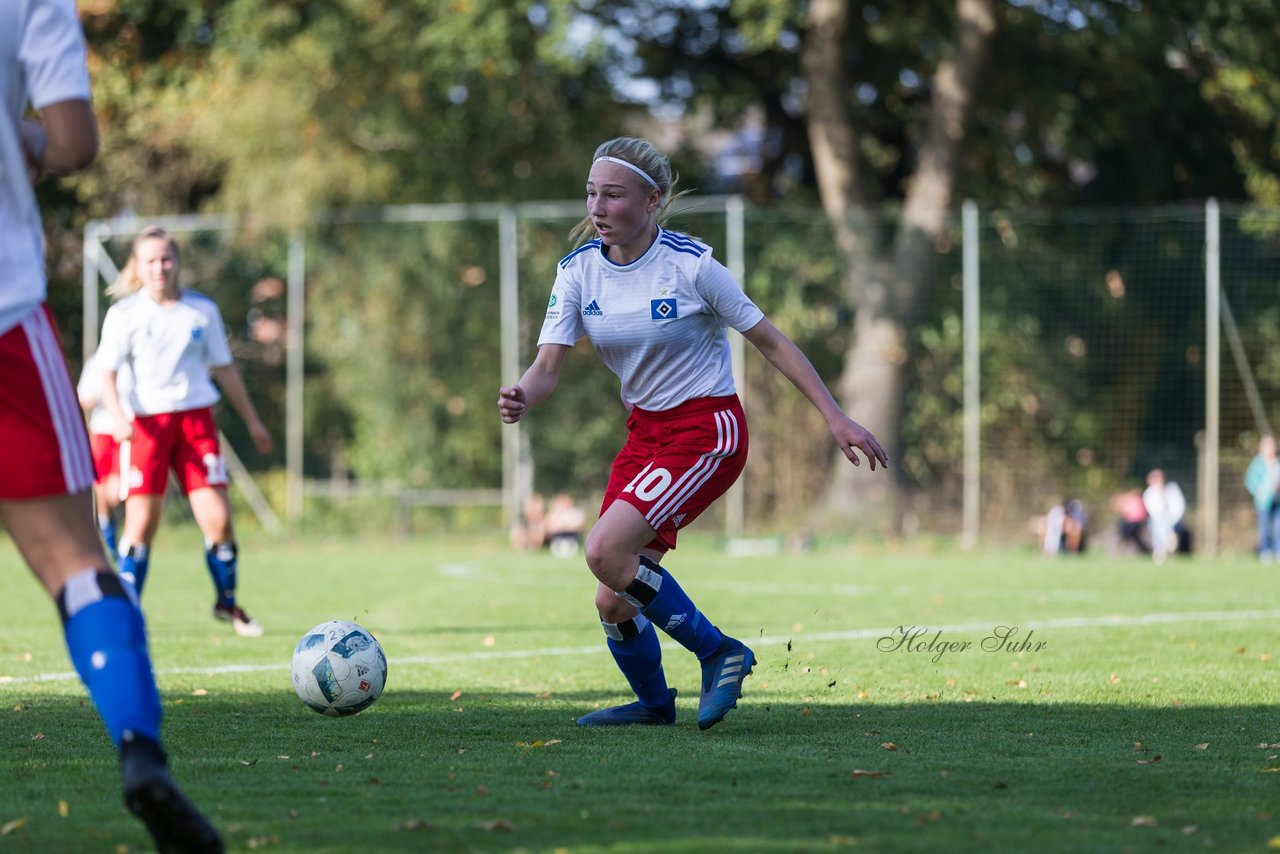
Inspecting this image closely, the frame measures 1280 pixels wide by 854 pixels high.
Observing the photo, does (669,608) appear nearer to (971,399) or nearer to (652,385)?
(652,385)

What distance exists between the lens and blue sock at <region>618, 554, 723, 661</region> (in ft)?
18.6

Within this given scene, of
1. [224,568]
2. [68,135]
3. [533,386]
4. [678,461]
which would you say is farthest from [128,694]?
[224,568]

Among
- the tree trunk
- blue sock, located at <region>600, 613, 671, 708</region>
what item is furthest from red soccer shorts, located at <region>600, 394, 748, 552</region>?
the tree trunk

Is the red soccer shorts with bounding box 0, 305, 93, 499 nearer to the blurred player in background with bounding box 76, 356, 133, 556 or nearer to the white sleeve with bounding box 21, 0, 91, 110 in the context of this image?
the white sleeve with bounding box 21, 0, 91, 110

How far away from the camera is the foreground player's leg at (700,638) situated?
568cm

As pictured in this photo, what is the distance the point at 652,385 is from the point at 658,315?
0.87 feet

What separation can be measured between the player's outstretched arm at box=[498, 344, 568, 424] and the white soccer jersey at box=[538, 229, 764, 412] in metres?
0.05

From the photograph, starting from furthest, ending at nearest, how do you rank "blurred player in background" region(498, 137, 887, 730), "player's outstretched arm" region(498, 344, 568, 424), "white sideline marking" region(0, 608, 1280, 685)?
"white sideline marking" region(0, 608, 1280, 685) → "blurred player in background" region(498, 137, 887, 730) → "player's outstretched arm" region(498, 344, 568, 424)

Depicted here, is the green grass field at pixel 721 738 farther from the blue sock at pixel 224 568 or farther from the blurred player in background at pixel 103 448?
the blurred player in background at pixel 103 448

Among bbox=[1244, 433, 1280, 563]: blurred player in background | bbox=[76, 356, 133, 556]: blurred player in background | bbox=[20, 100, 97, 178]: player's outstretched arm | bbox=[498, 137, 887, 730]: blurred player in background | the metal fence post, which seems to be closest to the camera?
bbox=[20, 100, 97, 178]: player's outstretched arm

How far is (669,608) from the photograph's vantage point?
572 cm

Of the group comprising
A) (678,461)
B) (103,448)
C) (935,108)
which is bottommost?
(103,448)

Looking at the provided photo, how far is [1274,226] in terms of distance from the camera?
20.2 m

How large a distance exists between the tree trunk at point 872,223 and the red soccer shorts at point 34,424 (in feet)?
51.9
